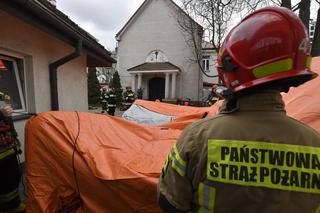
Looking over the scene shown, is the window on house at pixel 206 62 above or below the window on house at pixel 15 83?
above

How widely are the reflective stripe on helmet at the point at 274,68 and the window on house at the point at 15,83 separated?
4095 mm

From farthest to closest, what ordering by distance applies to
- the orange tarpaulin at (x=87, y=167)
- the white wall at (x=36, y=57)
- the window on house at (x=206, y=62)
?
the window on house at (x=206, y=62), the white wall at (x=36, y=57), the orange tarpaulin at (x=87, y=167)

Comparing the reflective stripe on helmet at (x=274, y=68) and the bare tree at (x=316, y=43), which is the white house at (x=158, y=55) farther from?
the reflective stripe on helmet at (x=274, y=68)

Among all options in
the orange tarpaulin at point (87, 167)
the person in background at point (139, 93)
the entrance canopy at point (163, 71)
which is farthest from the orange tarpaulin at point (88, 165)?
the entrance canopy at point (163, 71)

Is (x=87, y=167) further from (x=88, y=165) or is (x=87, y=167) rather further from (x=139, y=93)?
(x=139, y=93)

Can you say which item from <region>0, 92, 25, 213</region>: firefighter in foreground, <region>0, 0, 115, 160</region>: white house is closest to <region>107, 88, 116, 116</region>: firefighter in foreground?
<region>0, 0, 115, 160</region>: white house

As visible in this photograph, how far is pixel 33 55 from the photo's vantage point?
430 cm

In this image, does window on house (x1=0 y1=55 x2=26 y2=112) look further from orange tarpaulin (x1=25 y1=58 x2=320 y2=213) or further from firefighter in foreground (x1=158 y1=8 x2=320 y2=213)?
firefighter in foreground (x1=158 y1=8 x2=320 y2=213)

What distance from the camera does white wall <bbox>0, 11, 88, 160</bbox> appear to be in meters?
3.67

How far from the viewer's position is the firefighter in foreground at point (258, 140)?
1.00 meters

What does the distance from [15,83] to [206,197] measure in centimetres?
420

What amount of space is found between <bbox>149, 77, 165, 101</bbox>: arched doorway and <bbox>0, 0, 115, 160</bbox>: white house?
17.8 m

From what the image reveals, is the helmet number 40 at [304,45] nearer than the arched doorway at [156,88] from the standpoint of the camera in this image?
Yes

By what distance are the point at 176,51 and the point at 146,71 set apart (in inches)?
127
